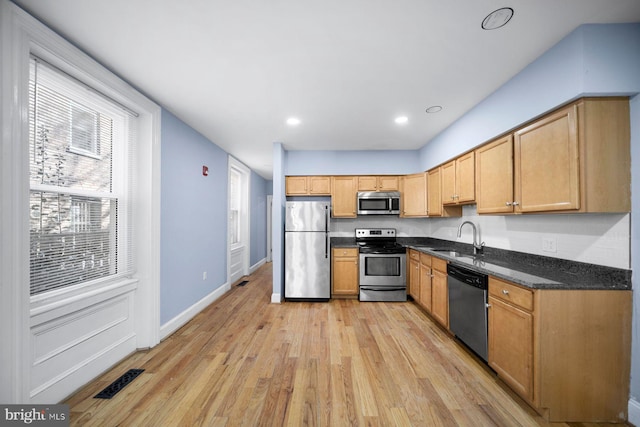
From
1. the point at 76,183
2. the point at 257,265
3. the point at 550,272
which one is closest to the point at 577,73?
the point at 550,272

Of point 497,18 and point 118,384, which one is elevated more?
point 497,18

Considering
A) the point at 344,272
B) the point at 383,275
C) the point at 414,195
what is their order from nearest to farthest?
the point at 383,275 < the point at 344,272 < the point at 414,195

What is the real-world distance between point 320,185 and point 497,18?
125 inches

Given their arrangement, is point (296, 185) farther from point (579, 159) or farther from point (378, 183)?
point (579, 159)

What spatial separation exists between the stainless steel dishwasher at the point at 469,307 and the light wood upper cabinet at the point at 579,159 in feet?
2.54

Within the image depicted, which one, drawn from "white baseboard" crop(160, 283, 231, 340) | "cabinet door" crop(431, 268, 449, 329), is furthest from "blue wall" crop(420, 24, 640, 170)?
"white baseboard" crop(160, 283, 231, 340)

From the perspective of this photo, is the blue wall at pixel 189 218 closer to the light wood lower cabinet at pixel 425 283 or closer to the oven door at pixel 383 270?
the oven door at pixel 383 270

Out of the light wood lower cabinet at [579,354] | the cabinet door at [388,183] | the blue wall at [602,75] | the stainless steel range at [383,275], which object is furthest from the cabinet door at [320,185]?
the light wood lower cabinet at [579,354]

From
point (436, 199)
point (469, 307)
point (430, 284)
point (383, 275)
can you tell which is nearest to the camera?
point (469, 307)

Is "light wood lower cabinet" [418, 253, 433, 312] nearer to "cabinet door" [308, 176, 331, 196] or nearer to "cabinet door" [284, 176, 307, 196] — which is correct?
"cabinet door" [308, 176, 331, 196]

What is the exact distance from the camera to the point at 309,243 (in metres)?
4.02

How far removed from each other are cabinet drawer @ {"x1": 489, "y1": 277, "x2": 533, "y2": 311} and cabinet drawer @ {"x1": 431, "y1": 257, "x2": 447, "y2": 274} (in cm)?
78

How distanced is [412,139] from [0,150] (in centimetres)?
416

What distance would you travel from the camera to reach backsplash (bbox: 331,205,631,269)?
167 cm
